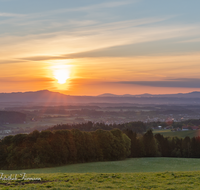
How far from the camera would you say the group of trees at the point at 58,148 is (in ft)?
132

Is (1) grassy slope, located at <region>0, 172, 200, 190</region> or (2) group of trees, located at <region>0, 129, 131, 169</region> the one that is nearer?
(1) grassy slope, located at <region>0, 172, 200, 190</region>

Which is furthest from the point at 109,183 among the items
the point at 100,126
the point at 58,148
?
the point at 100,126

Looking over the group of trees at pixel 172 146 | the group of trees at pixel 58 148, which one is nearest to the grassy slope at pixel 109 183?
the group of trees at pixel 58 148

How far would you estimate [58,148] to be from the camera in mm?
44469

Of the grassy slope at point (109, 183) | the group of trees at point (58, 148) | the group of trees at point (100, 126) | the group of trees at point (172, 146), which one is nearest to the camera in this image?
the grassy slope at point (109, 183)

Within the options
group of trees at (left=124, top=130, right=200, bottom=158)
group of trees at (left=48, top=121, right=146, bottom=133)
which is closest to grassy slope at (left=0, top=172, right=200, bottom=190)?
group of trees at (left=124, top=130, right=200, bottom=158)

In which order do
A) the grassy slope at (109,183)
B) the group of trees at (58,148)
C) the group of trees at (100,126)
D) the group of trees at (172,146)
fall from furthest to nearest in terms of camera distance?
the group of trees at (100,126) < the group of trees at (172,146) < the group of trees at (58,148) < the grassy slope at (109,183)

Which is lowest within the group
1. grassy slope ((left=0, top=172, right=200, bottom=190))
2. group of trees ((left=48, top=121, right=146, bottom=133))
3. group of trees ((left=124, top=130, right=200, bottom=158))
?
group of trees ((left=124, top=130, right=200, bottom=158))

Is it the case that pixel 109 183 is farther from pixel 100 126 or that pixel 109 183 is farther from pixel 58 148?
pixel 100 126

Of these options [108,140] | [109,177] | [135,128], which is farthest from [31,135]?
[135,128]

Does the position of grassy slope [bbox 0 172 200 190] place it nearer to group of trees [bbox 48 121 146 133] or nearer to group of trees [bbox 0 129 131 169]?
group of trees [bbox 0 129 131 169]

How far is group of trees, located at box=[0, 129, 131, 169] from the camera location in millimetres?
40219

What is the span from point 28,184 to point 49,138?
97.6ft

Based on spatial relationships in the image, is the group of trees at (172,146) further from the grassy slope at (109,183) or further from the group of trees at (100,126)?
the group of trees at (100,126)
